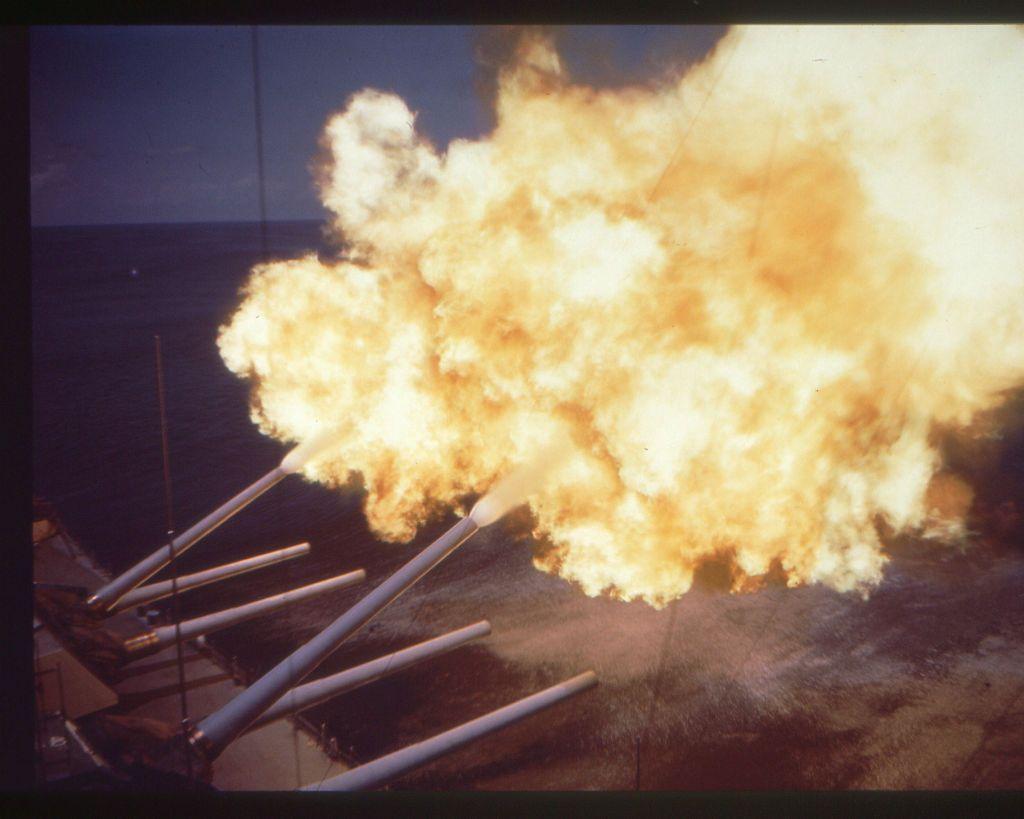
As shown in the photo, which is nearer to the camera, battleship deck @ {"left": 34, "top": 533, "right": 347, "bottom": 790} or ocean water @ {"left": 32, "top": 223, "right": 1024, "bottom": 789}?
battleship deck @ {"left": 34, "top": 533, "right": 347, "bottom": 790}

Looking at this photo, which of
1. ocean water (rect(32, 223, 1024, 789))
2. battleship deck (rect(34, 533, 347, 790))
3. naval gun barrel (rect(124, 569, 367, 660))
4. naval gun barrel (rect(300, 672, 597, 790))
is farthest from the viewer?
naval gun barrel (rect(124, 569, 367, 660))

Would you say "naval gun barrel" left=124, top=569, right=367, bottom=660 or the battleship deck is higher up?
"naval gun barrel" left=124, top=569, right=367, bottom=660

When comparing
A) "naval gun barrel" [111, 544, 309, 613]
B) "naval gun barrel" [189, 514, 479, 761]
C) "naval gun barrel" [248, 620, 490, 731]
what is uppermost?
"naval gun barrel" [111, 544, 309, 613]

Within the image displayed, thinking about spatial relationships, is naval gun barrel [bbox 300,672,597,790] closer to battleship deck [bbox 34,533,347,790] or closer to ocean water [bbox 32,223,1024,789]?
ocean water [bbox 32,223,1024,789]

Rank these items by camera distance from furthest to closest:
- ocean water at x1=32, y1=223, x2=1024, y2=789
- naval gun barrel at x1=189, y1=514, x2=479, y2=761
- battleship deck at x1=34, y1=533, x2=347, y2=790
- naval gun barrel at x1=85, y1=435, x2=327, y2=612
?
naval gun barrel at x1=85, y1=435, x2=327, y2=612 < ocean water at x1=32, y1=223, x2=1024, y2=789 < battleship deck at x1=34, y1=533, x2=347, y2=790 < naval gun barrel at x1=189, y1=514, x2=479, y2=761

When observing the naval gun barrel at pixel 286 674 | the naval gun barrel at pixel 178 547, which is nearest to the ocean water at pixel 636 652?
the naval gun barrel at pixel 178 547

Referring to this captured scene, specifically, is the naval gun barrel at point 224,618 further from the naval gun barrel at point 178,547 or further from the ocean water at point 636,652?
the naval gun barrel at point 178,547

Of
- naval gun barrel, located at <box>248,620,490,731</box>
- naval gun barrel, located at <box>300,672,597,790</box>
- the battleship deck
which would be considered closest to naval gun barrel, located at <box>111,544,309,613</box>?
the battleship deck

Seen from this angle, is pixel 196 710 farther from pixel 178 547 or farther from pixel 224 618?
pixel 178 547
